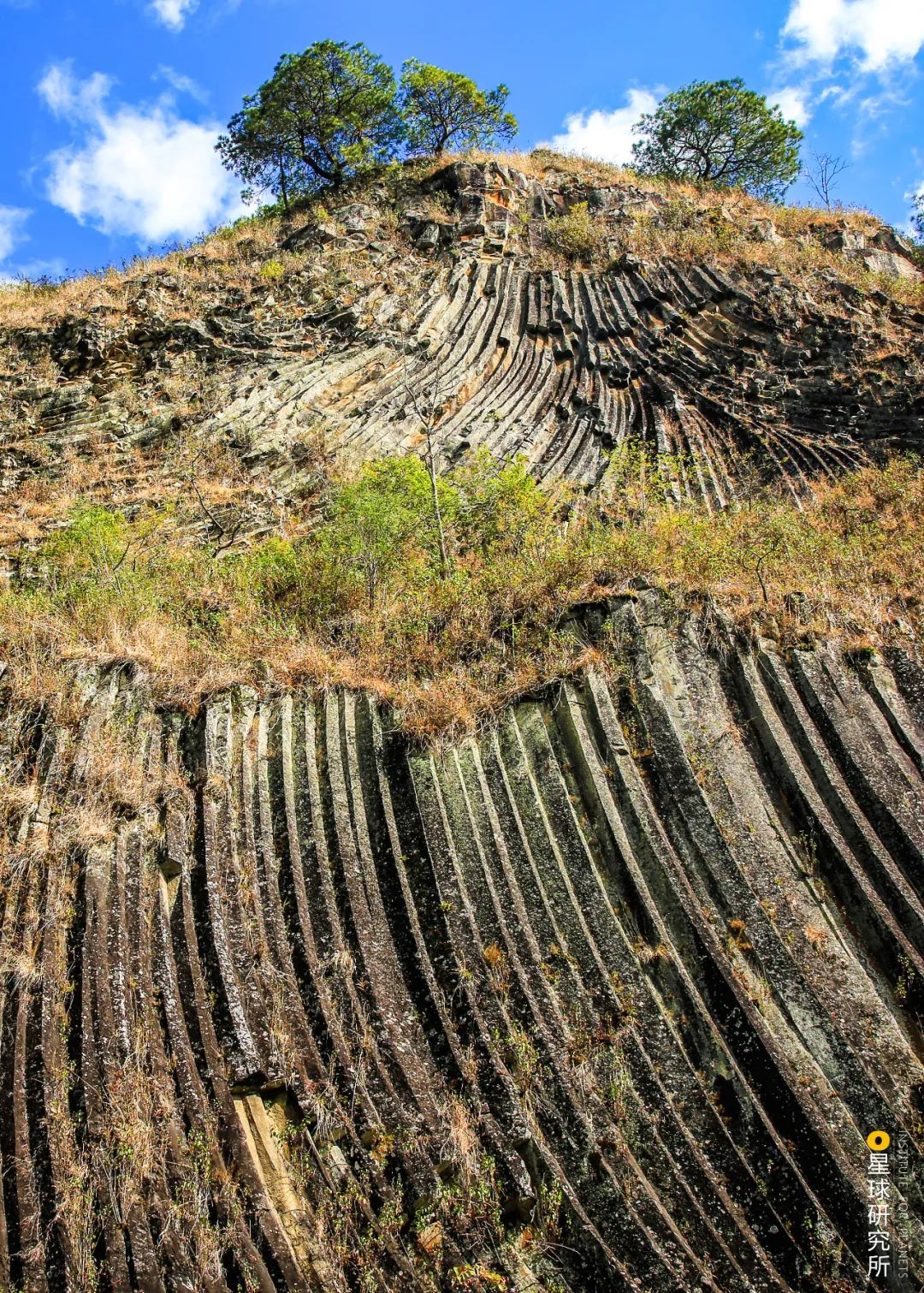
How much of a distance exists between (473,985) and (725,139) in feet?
101

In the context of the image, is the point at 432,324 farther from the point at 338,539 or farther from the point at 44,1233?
the point at 44,1233

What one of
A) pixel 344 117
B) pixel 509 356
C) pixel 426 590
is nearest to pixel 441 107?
pixel 344 117

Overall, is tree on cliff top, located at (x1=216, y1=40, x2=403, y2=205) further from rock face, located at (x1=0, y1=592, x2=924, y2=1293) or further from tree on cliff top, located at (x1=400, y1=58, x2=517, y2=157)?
rock face, located at (x1=0, y1=592, x2=924, y2=1293)

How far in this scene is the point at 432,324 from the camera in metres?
16.2

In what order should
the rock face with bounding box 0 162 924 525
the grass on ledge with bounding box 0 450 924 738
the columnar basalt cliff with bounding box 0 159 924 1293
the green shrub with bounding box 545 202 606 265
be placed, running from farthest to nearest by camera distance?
the green shrub with bounding box 545 202 606 265 → the rock face with bounding box 0 162 924 525 → the grass on ledge with bounding box 0 450 924 738 → the columnar basalt cliff with bounding box 0 159 924 1293

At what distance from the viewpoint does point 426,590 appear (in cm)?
891

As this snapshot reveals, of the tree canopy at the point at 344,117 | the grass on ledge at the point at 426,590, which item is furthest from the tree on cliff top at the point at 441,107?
the grass on ledge at the point at 426,590

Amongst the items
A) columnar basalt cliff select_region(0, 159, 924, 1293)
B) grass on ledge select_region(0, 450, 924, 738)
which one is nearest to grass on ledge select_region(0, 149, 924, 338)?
grass on ledge select_region(0, 450, 924, 738)

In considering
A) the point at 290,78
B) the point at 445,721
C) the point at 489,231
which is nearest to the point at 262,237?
the point at 489,231

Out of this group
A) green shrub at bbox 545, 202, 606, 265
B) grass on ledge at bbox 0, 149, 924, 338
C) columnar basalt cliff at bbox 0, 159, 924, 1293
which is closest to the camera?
columnar basalt cliff at bbox 0, 159, 924, 1293

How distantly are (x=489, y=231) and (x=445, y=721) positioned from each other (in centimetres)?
1639

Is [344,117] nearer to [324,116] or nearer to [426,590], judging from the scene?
[324,116]

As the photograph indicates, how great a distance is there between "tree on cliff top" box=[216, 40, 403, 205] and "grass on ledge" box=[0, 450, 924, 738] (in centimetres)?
1790

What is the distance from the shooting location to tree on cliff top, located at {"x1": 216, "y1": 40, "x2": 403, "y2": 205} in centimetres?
2302
